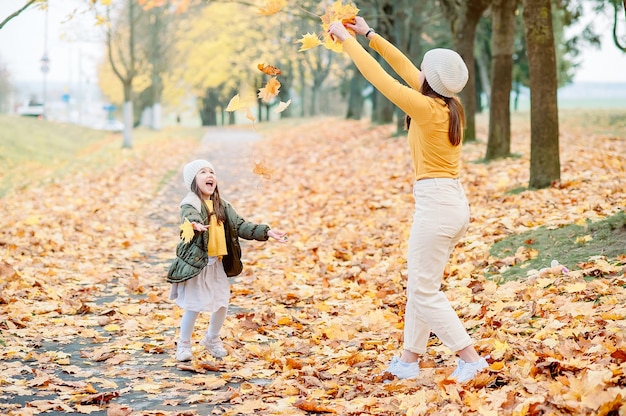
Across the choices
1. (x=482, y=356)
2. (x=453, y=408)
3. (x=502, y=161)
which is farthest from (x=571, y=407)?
(x=502, y=161)

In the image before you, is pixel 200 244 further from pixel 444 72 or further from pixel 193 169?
pixel 444 72

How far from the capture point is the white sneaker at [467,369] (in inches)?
184

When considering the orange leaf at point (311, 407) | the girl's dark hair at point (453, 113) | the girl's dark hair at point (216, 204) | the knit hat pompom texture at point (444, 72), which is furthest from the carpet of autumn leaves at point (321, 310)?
the knit hat pompom texture at point (444, 72)

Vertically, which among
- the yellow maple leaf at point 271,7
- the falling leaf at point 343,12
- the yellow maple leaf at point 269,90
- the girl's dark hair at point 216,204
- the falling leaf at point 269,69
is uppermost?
the yellow maple leaf at point 271,7

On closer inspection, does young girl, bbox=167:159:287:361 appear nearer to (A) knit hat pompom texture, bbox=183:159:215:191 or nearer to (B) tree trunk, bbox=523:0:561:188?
(A) knit hat pompom texture, bbox=183:159:215:191

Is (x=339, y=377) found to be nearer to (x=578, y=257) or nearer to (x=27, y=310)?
(x=578, y=257)

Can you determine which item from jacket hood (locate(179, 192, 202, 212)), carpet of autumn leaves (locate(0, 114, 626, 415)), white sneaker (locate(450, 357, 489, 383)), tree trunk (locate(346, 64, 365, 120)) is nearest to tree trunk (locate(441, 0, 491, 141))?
carpet of autumn leaves (locate(0, 114, 626, 415))

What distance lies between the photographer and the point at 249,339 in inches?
253

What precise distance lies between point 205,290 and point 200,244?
364 mm

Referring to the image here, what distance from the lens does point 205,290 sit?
5.85 meters

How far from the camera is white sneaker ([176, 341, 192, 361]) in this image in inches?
228

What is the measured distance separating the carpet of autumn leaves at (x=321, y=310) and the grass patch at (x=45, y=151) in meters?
6.64

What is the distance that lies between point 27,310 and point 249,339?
2.22 m

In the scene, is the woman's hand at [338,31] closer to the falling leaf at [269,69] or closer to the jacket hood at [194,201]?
the falling leaf at [269,69]
